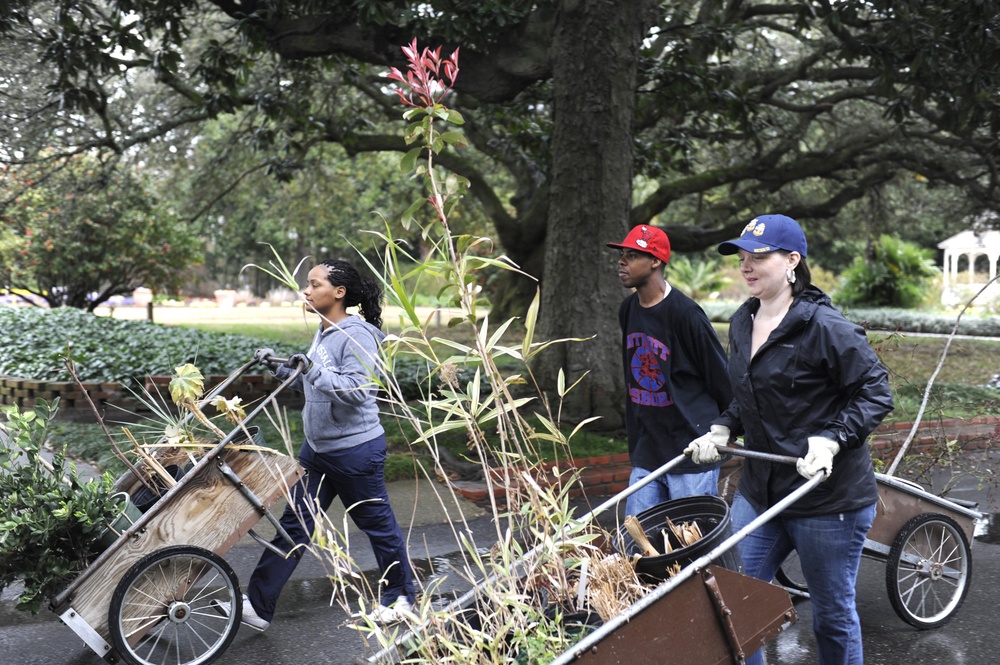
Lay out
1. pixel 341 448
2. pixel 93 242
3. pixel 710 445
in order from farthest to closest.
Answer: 1. pixel 93 242
2. pixel 341 448
3. pixel 710 445

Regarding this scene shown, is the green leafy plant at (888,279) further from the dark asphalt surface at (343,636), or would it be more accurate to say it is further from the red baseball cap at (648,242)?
the red baseball cap at (648,242)

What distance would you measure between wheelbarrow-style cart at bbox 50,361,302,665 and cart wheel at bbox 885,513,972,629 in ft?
9.78

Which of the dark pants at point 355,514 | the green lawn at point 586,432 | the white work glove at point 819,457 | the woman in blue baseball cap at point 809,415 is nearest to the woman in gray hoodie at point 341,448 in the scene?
→ the dark pants at point 355,514

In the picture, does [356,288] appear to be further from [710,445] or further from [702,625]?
[702,625]

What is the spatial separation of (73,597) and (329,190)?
1664 centimetres

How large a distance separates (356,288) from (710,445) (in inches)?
78.7

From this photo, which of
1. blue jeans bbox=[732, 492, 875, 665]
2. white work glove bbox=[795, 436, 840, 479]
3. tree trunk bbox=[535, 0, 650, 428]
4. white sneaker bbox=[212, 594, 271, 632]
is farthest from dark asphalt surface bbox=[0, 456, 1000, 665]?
tree trunk bbox=[535, 0, 650, 428]

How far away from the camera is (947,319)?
2519 centimetres

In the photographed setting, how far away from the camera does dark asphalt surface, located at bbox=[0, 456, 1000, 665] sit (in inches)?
177

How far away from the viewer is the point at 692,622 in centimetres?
292

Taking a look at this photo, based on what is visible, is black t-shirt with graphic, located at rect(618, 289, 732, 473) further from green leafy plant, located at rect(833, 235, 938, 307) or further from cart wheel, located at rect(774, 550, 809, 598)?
green leafy plant, located at rect(833, 235, 938, 307)

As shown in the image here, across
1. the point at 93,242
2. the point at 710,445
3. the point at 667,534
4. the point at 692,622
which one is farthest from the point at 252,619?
the point at 93,242

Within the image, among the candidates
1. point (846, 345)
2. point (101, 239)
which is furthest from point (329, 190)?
point (846, 345)

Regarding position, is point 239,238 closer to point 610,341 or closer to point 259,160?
point 259,160
